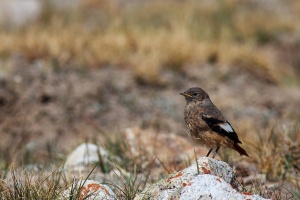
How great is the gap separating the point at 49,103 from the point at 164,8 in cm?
623

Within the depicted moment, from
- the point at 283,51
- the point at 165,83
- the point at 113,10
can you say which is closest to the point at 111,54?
the point at 165,83

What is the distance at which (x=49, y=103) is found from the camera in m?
8.79

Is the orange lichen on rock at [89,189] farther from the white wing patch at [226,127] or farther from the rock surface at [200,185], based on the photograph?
the white wing patch at [226,127]

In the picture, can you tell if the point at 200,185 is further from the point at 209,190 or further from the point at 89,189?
the point at 89,189

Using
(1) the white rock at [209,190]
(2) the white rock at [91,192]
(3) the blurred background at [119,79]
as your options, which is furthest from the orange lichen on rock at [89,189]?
(3) the blurred background at [119,79]

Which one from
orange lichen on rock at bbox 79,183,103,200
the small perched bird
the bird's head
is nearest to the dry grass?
the bird's head

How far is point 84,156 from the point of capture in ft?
19.4

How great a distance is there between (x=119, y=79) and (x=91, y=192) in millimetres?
5257

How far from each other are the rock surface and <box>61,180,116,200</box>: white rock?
0.92 ft

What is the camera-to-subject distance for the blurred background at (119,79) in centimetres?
820

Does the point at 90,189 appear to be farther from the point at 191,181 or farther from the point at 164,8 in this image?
the point at 164,8

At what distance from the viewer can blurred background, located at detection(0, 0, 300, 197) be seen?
26.9ft

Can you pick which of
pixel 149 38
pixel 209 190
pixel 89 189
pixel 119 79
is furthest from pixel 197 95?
pixel 149 38

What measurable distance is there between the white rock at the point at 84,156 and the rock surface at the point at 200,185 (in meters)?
1.91
